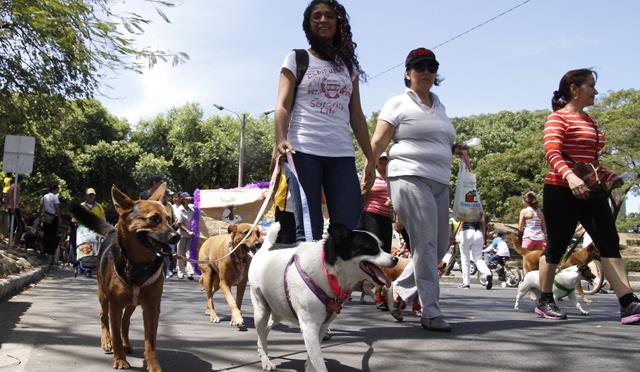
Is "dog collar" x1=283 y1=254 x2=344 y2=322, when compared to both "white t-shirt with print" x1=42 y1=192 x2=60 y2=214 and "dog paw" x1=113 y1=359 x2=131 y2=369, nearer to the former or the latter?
"dog paw" x1=113 y1=359 x2=131 y2=369

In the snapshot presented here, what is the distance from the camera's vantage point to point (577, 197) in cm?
500

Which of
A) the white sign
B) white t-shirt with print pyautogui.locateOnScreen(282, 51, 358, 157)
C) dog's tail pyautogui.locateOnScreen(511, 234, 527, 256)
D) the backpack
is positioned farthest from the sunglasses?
the white sign

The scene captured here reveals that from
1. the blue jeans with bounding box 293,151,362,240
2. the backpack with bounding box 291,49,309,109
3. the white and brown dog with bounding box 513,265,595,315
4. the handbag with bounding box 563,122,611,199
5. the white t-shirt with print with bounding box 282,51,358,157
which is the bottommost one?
the white and brown dog with bounding box 513,265,595,315

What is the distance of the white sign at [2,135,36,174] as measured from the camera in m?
13.9

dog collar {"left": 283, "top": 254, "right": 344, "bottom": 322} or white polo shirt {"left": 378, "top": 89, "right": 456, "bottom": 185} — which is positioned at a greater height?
white polo shirt {"left": 378, "top": 89, "right": 456, "bottom": 185}

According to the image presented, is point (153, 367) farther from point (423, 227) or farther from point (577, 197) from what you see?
point (577, 197)

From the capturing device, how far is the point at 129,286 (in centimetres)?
354

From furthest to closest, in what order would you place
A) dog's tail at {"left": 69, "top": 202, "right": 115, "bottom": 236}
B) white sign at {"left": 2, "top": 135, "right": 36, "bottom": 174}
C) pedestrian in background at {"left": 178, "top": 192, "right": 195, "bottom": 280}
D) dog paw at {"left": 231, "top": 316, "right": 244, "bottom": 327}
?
white sign at {"left": 2, "top": 135, "right": 36, "bottom": 174}
pedestrian in background at {"left": 178, "top": 192, "right": 195, "bottom": 280}
dog paw at {"left": 231, "top": 316, "right": 244, "bottom": 327}
dog's tail at {"left": 69, "top": 202, "right": 115, "bottom": 236}

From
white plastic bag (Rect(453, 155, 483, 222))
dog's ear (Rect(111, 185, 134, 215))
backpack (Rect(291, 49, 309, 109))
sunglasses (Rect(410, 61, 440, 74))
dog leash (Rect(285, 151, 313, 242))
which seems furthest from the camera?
white plastic bag (Rect(453, 155, 483, 222))

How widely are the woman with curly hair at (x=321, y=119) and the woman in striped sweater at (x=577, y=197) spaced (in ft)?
6.66

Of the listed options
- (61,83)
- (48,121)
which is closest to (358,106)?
(61,83)

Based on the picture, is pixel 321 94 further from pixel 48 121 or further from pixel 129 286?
pixel 48 121

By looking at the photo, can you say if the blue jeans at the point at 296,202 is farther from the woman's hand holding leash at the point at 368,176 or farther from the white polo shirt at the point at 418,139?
the white polo shirt at the point at 418,139

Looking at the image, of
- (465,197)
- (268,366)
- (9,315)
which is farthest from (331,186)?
(9,315)
